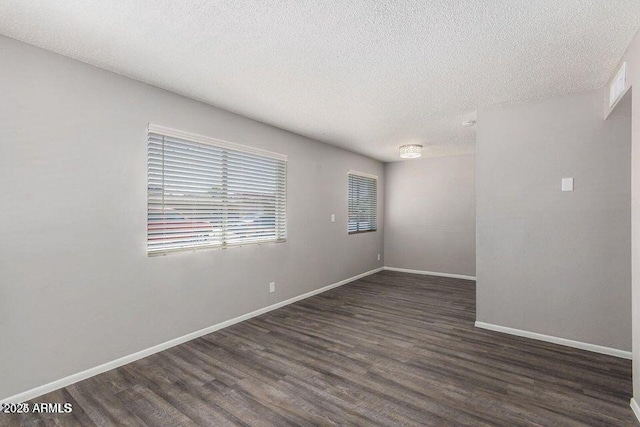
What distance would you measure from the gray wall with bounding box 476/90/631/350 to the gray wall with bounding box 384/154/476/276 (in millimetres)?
2773

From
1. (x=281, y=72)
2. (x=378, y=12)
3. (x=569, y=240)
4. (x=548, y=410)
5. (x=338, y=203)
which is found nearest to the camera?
(x=378, y=12)

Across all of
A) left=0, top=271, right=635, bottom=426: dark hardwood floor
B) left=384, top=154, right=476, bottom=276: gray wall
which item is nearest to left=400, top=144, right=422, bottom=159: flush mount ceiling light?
left=384, top=154, right=476, bottom=276: gray wall

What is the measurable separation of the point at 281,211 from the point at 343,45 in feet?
8.39

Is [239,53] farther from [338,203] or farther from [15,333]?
[338,203]

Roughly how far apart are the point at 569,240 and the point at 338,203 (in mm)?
3310

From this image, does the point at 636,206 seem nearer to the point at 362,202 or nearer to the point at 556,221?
the point at 556,221

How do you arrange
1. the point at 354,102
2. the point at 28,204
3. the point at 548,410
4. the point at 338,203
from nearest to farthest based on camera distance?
the point at 548,410, the point at 28,204, the point at 354,102, the point at 338,203

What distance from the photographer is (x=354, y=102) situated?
3.33m

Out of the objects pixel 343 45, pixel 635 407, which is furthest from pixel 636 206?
pixel 343 45

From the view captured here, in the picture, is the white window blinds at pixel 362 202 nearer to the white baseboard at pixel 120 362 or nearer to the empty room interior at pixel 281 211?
the empty room interior at pixel 281 211

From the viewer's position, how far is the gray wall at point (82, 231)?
216cm

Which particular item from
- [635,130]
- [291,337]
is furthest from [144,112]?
[635,130]

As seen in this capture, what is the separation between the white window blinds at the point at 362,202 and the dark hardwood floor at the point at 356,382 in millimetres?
2804

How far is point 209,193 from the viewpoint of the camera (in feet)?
11.1
